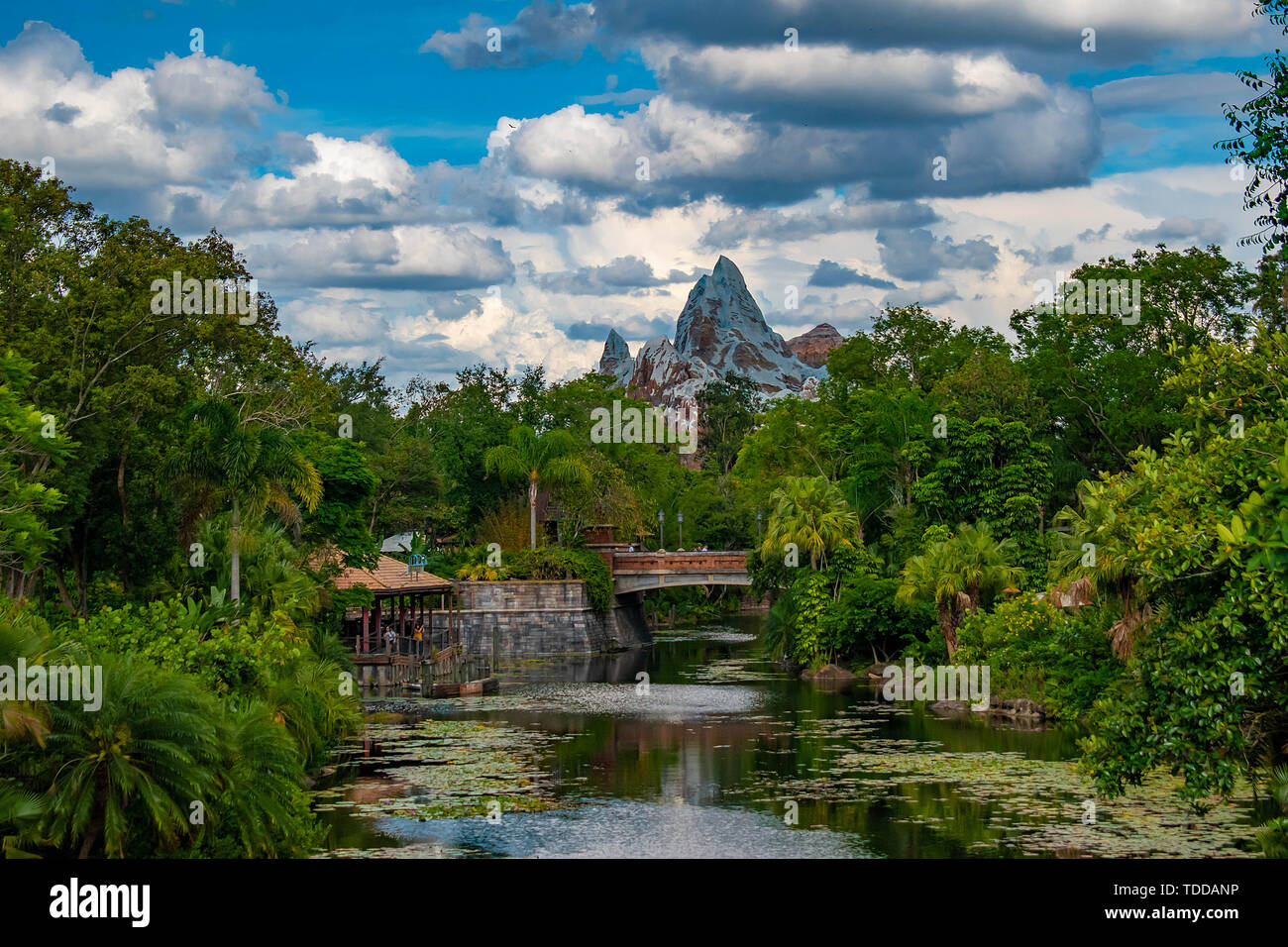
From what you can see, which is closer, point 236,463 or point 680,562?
point 236,463

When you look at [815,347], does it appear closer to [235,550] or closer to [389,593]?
[389,593]

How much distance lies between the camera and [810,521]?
160ft

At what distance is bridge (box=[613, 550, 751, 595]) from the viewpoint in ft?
207

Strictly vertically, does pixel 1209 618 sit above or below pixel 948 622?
above

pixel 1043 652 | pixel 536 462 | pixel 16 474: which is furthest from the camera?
pixel 536 462

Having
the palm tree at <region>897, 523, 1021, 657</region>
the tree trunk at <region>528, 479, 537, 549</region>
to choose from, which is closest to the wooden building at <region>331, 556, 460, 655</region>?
the tree trunk at <region>528, 479, 537, 549</region>

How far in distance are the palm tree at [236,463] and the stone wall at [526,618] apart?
89.7 feet

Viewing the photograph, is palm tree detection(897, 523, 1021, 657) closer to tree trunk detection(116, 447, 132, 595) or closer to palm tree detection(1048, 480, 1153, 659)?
palm tree detection(1048, 480, 1153, 659)

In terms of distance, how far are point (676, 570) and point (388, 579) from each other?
20442 mm

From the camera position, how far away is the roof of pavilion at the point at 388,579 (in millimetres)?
45062

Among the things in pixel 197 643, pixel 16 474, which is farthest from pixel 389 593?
pixel 197 643

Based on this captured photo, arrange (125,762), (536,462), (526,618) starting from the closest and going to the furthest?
(125,762) < (526,618) < (536,462)

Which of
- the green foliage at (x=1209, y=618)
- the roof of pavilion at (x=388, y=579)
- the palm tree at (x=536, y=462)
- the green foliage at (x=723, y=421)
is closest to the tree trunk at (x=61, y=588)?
the roof of pavilion at (x=388, y=579)
